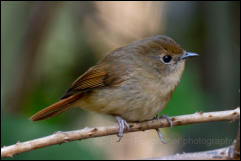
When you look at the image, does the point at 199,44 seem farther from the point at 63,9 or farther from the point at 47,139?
the point at 47,139

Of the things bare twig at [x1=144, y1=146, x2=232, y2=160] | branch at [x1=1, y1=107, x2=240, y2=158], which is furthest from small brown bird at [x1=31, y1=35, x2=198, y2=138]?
bare twig at [x1=144, y1=146, x2=232, y2=160]

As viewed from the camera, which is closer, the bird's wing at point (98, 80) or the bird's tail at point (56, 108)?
the bird's tail at point (56, 108)

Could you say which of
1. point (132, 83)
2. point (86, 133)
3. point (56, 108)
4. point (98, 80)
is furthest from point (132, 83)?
point (86, 133)

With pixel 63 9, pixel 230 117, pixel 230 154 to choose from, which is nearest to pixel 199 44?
pixel 63 9

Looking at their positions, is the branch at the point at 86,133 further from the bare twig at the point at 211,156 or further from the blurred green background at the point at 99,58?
the blurred green background at the point at 99,58

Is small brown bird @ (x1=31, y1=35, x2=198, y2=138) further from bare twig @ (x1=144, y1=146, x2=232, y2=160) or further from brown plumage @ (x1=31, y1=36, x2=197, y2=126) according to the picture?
bare twig @ (x1=144, y1=146, x2=232, y2=160)

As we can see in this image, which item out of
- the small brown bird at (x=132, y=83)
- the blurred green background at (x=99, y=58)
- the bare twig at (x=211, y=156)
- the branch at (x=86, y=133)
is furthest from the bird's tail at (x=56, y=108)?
the bare twig at (x=211, y=156)
